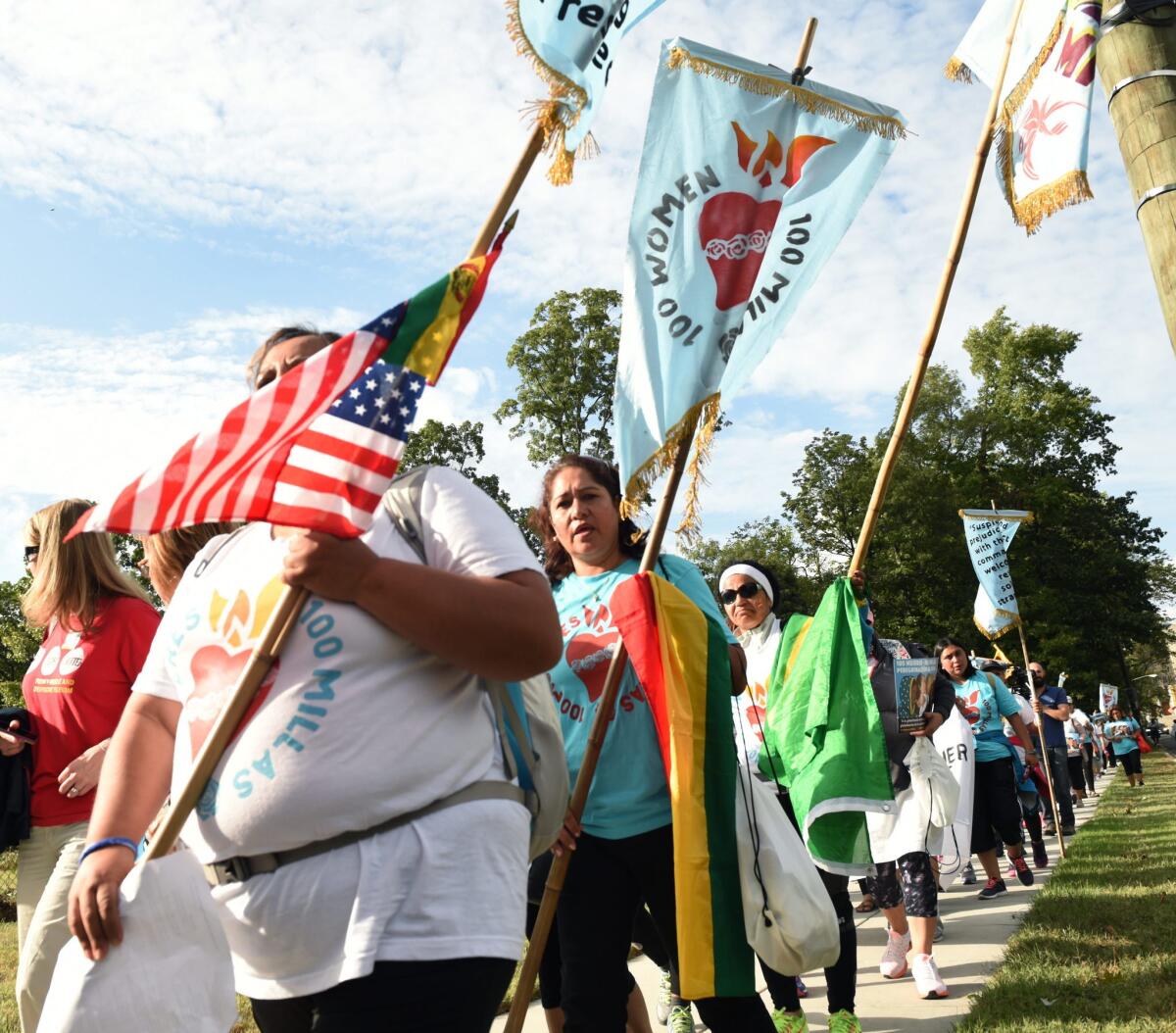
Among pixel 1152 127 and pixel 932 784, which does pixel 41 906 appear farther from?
pixel 932 784

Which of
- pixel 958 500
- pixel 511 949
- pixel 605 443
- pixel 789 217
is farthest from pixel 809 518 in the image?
pixel 511 949

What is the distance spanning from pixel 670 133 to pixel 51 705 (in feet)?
9.68

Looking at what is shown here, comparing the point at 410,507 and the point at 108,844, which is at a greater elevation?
the point at 410,507

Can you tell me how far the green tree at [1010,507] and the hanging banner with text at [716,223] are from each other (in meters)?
33.6

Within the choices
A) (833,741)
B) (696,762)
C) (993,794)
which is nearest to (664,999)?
(833,741)

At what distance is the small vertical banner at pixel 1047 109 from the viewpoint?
153 inches

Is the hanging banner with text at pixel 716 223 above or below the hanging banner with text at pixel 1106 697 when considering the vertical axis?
above

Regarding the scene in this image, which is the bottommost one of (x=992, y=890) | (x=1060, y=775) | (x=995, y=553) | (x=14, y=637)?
(x=992, y=890)

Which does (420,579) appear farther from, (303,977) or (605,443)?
(605,443)

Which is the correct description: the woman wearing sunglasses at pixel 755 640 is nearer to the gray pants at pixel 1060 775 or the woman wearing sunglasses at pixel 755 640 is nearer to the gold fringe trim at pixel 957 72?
the gold fringe trim at pixel 957 72

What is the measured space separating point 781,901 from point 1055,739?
13.1 meters

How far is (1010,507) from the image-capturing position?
127ft

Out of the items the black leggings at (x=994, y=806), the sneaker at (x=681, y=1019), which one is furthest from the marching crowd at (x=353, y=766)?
the black leggings at (x=994, y=806)

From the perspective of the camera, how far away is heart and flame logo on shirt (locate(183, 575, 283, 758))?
1.84 metres
